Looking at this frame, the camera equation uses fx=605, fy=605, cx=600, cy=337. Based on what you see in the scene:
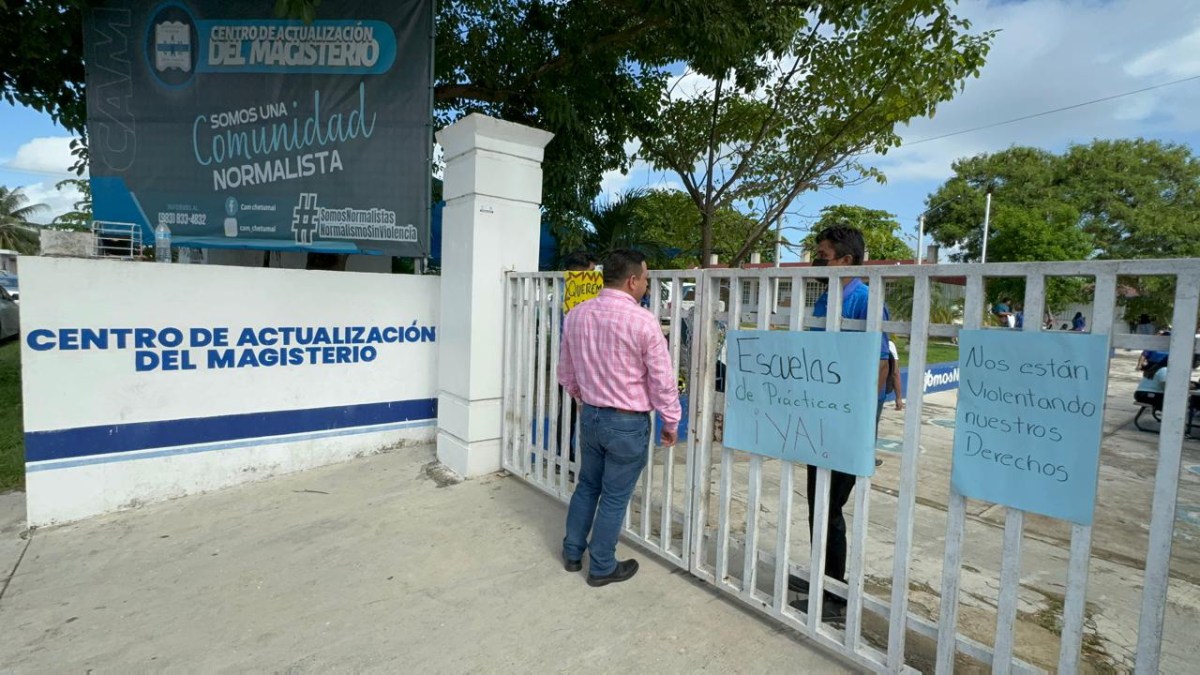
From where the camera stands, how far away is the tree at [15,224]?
42.4 m

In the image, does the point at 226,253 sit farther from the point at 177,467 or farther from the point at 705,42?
the point at 705,42

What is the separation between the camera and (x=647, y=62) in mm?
8227

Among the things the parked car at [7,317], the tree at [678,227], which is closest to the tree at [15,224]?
the parked car at [7,317]

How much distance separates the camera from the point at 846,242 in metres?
2.89

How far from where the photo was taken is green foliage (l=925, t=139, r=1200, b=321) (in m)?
25.7

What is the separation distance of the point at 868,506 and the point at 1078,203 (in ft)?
124

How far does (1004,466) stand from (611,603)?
1.79 metres

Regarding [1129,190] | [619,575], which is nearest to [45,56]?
[619,575]

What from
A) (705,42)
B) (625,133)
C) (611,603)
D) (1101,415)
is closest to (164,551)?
(611,603)

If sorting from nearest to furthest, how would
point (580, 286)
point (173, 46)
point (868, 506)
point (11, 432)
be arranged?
point (868, 506) → point (580, 286) → point (173, 46) → point (11, 432)

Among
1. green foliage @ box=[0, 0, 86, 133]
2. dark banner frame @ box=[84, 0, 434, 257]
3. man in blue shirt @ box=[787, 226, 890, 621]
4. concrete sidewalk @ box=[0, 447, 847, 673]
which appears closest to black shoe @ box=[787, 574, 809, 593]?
man in blue shirt @ box=[787, 226, 890, 621]

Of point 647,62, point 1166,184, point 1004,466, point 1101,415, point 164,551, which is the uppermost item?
point 1166,184

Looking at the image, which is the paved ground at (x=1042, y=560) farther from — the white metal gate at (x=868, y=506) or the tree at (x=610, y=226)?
the tree at (x=610, y=226)

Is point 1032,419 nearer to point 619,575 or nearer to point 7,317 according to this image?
point 619,575
